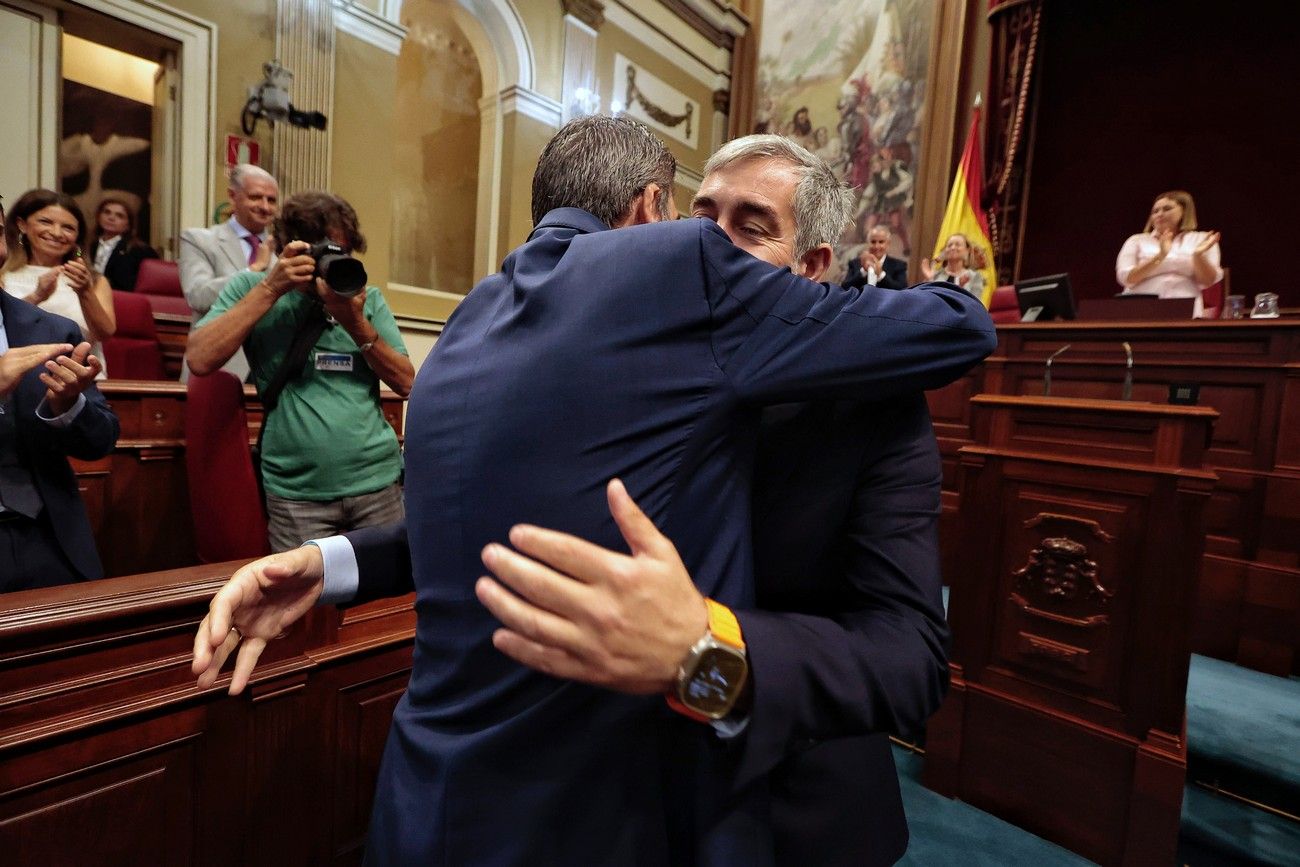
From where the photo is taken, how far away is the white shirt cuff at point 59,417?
5.00 ft

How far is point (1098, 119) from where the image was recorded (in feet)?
20.2

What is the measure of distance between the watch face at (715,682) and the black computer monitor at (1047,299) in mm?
3712

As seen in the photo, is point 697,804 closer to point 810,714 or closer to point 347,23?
point 810,714

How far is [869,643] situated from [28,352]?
5.74 feet

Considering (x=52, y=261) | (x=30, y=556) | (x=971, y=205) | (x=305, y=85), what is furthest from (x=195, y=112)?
(x=971, y=205)

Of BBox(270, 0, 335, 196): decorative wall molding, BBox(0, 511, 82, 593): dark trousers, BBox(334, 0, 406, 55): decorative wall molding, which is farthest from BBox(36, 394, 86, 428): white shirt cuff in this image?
BBox(334, 0, 406, 55): decorative wall molding

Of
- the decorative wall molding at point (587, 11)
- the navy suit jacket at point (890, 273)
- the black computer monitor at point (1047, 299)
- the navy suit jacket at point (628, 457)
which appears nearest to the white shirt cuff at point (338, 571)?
the navy suit jacket at point (628, 457)

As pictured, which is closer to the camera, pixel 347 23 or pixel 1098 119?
pixel 347 23

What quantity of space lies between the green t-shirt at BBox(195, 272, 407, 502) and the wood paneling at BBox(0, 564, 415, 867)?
494 mm

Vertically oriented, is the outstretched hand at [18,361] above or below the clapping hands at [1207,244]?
below

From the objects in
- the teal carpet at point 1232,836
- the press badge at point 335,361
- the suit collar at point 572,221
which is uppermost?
the suit collar at point 572,221

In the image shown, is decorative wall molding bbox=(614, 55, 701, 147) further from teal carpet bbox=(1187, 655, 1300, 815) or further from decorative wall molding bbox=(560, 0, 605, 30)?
teal carpet bbox=(1187, 655, 1300, 815)

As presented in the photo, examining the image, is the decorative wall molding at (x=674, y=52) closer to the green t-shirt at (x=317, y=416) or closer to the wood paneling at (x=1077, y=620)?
the green t-shirt at (x=317, y=416)

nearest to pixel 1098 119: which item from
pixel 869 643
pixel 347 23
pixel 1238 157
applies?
pixel 1238 157
